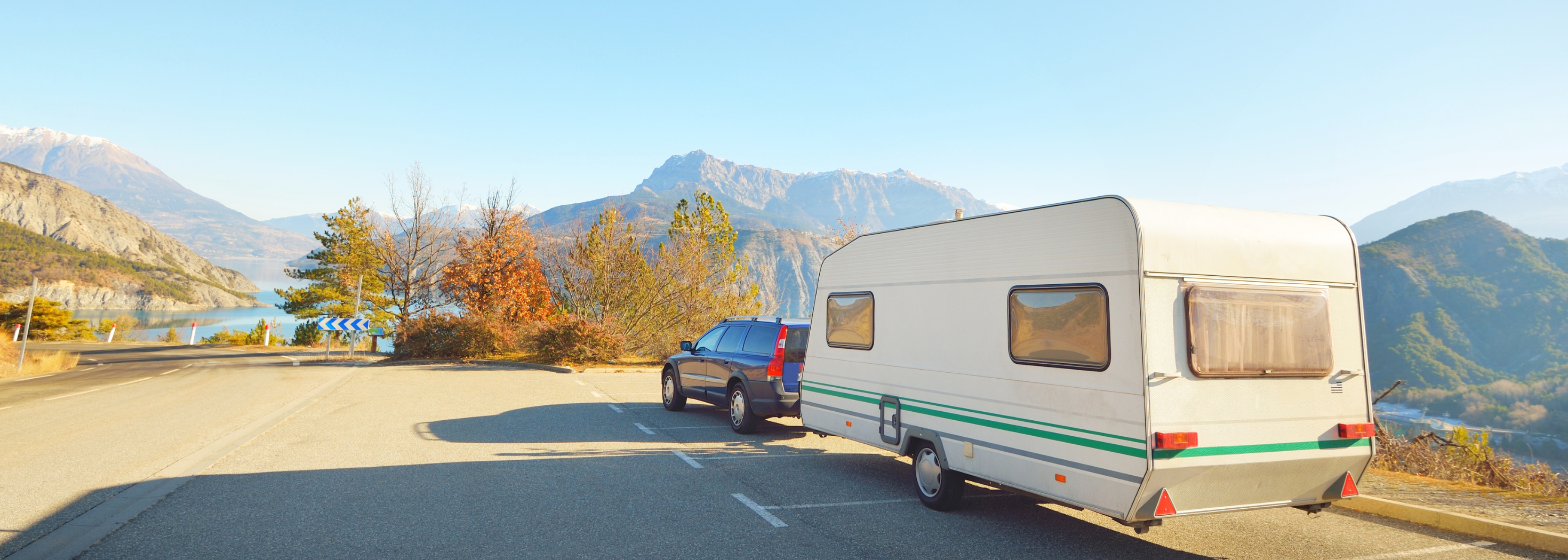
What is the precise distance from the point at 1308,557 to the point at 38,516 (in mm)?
9315

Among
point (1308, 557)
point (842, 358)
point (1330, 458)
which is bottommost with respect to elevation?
point (1308, 557)

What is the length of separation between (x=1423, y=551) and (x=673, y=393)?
31.2ft

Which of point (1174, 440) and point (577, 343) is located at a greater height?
point (577, 343)

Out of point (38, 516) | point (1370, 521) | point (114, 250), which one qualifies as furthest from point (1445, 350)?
point (114, 250)

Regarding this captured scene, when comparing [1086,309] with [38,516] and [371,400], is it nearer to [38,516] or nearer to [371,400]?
[38,516]

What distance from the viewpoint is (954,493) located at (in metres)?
6.17

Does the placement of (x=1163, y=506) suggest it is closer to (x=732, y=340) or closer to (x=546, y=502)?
(x=546, y=502)

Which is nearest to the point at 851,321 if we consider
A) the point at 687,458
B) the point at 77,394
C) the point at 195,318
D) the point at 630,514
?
the point at 687,458

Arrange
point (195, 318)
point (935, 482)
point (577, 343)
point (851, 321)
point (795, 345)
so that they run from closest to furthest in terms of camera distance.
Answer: point (935, 482) → point (851, 321) → point (795, 345) → point (577, 343) → point (195, 318)

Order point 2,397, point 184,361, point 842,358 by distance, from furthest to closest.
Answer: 1. point 184,361
2. point 2,397
3. point 842,358

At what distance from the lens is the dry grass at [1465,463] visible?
7.62 meters

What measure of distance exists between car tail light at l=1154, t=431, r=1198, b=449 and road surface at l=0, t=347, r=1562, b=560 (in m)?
1.20

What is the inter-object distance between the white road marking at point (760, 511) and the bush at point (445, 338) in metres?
19.5

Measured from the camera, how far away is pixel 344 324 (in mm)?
24047
